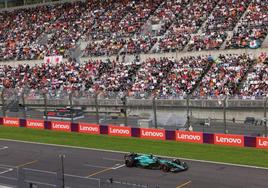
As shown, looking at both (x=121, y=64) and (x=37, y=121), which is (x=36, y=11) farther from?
(x=37, y=121)

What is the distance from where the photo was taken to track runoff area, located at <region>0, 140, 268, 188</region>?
2277 centimetres

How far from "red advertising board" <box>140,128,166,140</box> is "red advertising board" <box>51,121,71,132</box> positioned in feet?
22.8

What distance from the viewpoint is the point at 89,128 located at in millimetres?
36906

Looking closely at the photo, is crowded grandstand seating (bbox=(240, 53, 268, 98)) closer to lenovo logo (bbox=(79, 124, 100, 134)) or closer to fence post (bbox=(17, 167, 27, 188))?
lenovo logo (bbox=(79, 124, 100, 134))

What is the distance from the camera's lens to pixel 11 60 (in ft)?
202

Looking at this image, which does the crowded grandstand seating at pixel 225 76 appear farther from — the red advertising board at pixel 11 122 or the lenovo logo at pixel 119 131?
the red advertising board at pixel 11 122

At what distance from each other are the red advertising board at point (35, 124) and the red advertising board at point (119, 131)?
22.8 feet

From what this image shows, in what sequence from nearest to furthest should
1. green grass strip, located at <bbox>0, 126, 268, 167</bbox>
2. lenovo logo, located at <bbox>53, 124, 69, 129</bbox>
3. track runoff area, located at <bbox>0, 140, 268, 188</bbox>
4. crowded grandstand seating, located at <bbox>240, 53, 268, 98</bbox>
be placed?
1. track runoff area, located at <bbox>0, 140, 268, 188</bbox>
2. green grass strip, located at <bbox>0, 126, 268, 167</bbox>
3. crowded grandstand seating, located at <bbox>240, 53, 268, 98</bbox>
4. lenovo logo, located at <bbox>53, 124, 69, 129</bbox>

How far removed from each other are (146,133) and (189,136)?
11.2 feet

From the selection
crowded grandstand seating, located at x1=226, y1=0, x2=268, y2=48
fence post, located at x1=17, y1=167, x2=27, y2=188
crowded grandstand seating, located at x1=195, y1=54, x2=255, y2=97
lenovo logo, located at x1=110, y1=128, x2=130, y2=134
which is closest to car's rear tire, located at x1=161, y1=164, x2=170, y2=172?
fence post, located at x1=17, y1=167, x2=27, y2=188

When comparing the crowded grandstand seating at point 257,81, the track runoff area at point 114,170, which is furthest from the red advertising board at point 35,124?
the crowded grandstand seating at point 257,81

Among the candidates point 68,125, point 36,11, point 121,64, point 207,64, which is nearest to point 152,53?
point 121,64

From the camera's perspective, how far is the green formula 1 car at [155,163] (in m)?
24.7

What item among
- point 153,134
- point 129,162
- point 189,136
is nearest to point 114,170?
point 129,162
